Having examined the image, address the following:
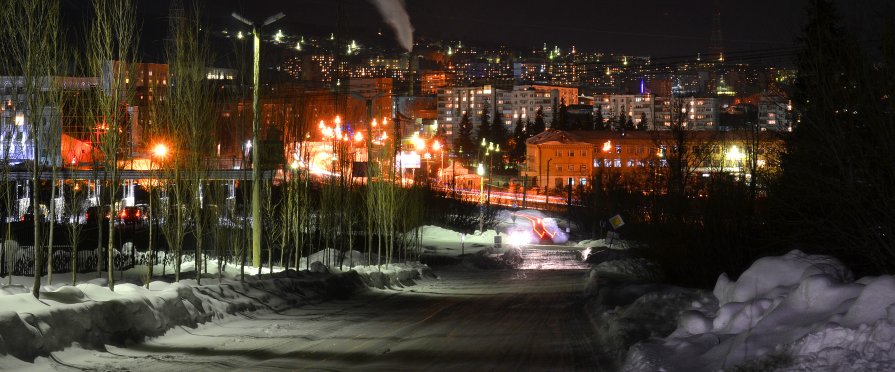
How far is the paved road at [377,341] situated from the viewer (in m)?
13.1

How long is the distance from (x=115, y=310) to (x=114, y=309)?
31mm

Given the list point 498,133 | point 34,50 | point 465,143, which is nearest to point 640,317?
point 34,50

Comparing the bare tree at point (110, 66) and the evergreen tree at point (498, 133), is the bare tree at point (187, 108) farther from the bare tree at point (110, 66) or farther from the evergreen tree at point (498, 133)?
the evergreen tree at point (498, 133)

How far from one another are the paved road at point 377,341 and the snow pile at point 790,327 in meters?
1.73

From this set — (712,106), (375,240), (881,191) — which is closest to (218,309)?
(881,191)

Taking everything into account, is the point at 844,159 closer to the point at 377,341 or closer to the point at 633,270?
the point at 377,341

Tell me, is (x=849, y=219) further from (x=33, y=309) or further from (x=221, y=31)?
(x=221, y=31)

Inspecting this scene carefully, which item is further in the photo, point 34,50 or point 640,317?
point 640,317

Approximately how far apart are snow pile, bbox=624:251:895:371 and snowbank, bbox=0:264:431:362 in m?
7.91

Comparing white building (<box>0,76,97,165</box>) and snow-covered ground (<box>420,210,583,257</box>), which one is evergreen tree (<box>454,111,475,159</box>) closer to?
snow-covered ground (<box>420,210,583,257</box>)

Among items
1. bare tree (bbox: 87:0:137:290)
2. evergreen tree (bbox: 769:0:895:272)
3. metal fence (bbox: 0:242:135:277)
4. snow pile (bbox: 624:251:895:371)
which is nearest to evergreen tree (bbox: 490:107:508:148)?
metal fence (bbox: 0:242:135:277)

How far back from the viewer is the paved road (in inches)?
515

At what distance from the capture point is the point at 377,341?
52.1 ft

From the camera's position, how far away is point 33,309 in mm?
12953
